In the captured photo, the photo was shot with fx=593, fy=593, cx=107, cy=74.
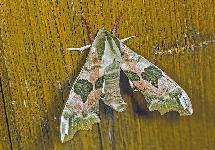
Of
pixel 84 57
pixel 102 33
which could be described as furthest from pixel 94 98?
pixel 102 33

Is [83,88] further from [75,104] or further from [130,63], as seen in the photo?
[130,63]

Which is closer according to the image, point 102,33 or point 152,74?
point 102,33

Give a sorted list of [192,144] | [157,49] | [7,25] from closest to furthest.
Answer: [7,25] < [157,49] < [192,144]

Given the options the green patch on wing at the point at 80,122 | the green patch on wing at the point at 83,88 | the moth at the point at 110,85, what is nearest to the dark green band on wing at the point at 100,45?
the moth at the point at 110,85

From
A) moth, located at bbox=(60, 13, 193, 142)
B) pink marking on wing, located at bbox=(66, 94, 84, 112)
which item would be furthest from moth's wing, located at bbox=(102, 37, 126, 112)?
pink marking on wing, located at bbox=(66, 94, 84, 112)

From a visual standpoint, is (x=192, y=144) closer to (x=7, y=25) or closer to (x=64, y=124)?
(x=64, y=124)

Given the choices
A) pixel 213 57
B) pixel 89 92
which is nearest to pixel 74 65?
pixel 89 92

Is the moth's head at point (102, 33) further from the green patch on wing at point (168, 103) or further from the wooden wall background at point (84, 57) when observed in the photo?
the green patch on wing at point (168, 103)
